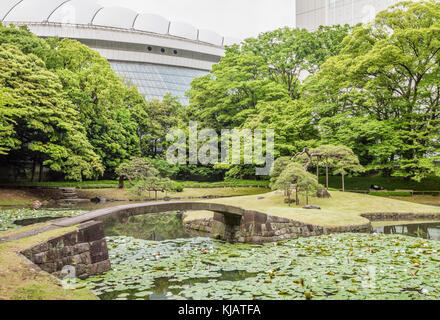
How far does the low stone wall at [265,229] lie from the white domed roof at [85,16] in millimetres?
47397

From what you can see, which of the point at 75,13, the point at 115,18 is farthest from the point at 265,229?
the point at 75,13

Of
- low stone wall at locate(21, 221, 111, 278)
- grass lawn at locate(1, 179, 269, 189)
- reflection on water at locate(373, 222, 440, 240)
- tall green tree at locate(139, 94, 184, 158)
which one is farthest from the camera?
tall green tree at locate(139, 94, 184, 158)

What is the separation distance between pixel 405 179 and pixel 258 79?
43.2 feet

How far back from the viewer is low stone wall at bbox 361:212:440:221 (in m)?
13.0

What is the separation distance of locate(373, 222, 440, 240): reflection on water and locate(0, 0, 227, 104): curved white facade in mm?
37649

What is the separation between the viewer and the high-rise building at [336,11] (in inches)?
829

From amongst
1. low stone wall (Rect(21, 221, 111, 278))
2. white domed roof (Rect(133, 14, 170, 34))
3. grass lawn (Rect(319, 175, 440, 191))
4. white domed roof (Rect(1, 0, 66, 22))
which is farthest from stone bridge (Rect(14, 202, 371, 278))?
white domed roof (Rect(133, 14, 170, 34))

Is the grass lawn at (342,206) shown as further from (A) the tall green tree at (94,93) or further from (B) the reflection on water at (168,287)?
(A) the tall green tree at (94,93)

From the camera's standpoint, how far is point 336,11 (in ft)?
76.2

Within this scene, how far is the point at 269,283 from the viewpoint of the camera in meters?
4.59

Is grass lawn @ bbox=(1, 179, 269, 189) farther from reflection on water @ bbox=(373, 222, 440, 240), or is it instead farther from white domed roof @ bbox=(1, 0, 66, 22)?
white domed roof @ bbox=(1, 0, 66, 22)

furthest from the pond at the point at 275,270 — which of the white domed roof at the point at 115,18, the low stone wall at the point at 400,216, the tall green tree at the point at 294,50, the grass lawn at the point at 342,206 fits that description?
the white domed roof at the point at 115,18

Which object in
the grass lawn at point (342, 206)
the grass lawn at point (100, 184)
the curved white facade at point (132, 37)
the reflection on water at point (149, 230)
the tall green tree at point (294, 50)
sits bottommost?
the reflection on water at point (149, 230)

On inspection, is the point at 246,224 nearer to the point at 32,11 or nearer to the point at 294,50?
the point at 294,50
